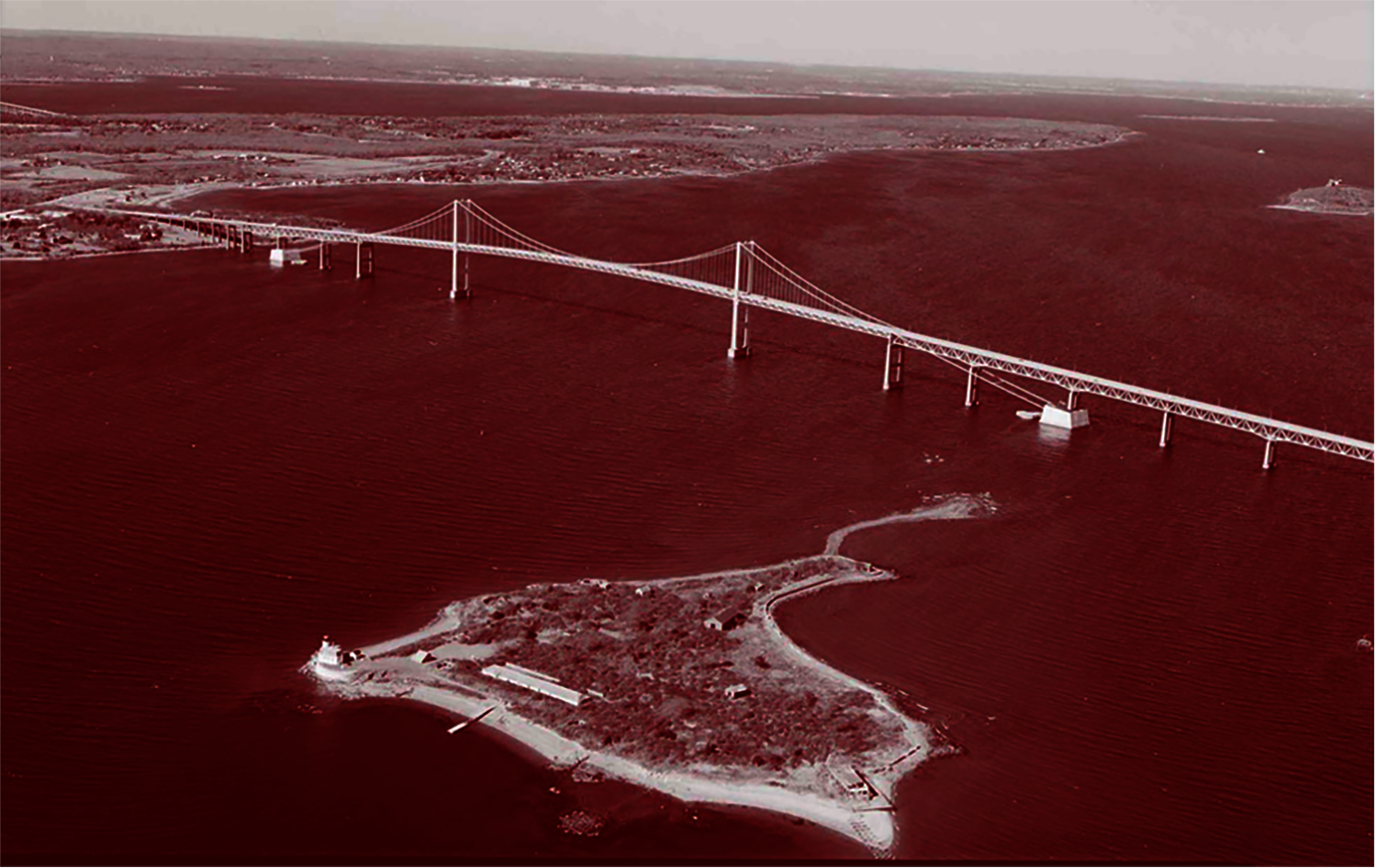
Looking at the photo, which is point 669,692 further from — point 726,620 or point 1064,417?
point 1064,417

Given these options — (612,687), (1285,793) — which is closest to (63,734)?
(612,687)

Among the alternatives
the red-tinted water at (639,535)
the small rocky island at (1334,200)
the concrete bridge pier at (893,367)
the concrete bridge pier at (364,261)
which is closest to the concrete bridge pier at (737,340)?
the red-tinted water at (639,535)

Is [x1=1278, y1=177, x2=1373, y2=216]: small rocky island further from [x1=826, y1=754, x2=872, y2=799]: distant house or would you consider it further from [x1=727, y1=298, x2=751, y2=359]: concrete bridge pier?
[x1=826, y1=754, x2=872, y2=799]: distant house

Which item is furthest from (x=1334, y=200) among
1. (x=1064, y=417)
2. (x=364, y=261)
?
(x=1064, y=417)

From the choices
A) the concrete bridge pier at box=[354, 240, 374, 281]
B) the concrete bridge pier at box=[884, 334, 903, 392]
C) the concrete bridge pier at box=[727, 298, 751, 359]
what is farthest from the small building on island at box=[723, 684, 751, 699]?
the concrete bridge pier at box=[354, 240, 374, 281]

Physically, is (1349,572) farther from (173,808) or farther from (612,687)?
(173,808)
